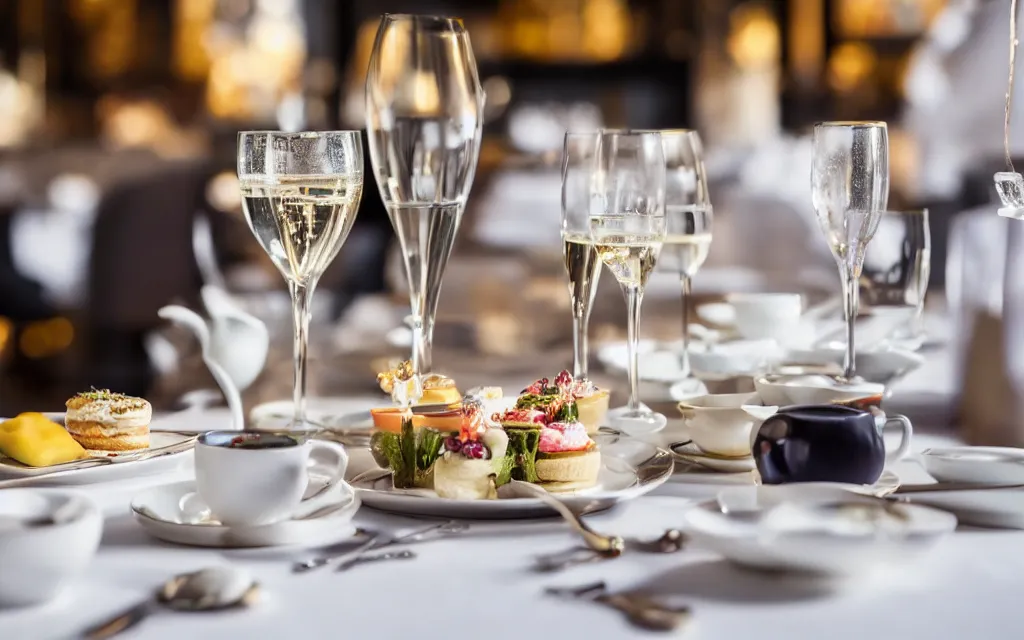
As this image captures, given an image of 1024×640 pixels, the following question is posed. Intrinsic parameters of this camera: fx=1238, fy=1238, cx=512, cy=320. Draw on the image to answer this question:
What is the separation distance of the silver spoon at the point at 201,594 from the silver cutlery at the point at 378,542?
54 millimetres

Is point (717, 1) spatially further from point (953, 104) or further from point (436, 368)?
point (436, 368)

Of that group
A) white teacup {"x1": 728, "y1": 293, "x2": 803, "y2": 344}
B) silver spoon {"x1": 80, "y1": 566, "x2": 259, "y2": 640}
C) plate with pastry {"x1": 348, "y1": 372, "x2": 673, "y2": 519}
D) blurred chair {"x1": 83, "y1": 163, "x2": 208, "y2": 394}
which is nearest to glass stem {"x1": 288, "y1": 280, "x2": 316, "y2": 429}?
plate with pastry {"x1": 348, "y1": 372, "x2": 673, "y2": 519}

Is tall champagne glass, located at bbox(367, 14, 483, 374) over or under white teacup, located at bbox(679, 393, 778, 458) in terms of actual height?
over

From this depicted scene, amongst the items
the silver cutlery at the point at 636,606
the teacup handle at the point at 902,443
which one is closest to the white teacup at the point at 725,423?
the teacup handle at the point at 902,443

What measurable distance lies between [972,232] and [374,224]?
4.79m

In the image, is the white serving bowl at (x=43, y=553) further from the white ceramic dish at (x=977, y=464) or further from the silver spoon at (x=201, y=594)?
the white ceramic dish at (x=977, y=464)

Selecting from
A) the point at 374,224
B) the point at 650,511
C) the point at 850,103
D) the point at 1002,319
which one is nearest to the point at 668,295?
the point at 1002,319

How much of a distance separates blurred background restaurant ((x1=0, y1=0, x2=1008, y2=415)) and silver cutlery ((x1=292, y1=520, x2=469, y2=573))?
110 centimetres

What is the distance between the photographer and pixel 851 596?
67cm

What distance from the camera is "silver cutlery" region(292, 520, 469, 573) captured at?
28.3 inches

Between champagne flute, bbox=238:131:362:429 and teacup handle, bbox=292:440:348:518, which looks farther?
champagne flute, bbox=238:131:362:429

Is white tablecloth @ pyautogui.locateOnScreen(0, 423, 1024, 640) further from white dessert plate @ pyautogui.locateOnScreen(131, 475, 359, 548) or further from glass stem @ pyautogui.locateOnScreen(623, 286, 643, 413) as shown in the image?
glass stem @ pyautogui.locateOnScreen(623, 286, 643, 413)

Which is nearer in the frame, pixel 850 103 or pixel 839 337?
pixel 839 337

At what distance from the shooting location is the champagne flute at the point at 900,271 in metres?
1.31
